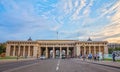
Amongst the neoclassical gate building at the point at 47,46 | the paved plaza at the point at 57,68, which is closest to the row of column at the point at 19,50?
the neoclassical gate building at the point at 47,46

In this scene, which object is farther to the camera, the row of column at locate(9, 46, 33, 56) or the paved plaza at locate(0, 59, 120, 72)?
the row of column at locate(9, 46, 33, 56)

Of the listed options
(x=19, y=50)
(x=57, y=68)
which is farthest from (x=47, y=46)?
(x=57, y=68)

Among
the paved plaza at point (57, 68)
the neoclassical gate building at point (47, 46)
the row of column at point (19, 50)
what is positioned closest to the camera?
the paved plaza at point (57, 68)

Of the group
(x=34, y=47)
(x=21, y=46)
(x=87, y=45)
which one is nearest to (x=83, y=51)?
(x=87, y=45)

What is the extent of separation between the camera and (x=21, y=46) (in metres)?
168

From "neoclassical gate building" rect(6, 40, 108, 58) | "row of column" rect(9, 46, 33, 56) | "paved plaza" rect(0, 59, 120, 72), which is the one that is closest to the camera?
"paved plaza" rect(0, 59, 120, 72)

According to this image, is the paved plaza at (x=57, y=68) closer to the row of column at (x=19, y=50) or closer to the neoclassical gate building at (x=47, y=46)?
the neoclassical gate building at (x=47, y=46)

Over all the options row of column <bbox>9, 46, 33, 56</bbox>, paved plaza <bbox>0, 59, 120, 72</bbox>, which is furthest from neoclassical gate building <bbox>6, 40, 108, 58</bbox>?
paved plaza <bbox>0, 59, 120, 72</bbox>

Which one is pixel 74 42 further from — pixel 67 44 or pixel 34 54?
pixel 34 54

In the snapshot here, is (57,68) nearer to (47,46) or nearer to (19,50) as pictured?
(47,46)

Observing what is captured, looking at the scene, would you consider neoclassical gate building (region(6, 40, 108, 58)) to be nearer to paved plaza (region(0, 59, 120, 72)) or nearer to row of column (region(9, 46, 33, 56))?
row of column (region(9, 46, 33, 56))

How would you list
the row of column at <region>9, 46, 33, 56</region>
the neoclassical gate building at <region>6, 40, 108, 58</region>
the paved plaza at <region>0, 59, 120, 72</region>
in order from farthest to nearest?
the row of column at <region>9, 46, 33, 56</region>, the neoclassical gate building at <region>6, 40, 108, 58</region>, the paved plaza at <region>0, 59, 120, 72</region>

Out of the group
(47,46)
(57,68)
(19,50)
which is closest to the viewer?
(57,68)

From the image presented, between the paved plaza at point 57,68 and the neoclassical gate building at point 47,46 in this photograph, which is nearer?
the paved plaza at point 57,68
